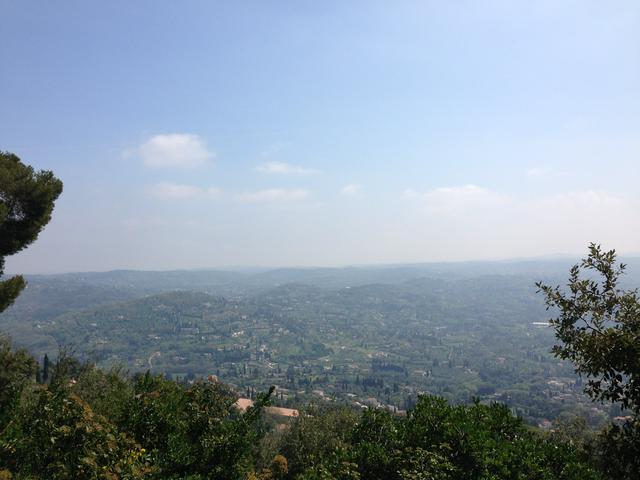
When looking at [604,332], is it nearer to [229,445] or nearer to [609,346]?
[609,346]

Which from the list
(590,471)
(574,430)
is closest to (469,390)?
(574,430)

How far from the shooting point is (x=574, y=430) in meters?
31.6

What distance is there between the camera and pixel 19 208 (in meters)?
18.5

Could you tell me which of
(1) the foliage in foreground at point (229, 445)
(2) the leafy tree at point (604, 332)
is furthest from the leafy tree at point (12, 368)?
(2) the leafy tree at point (604, 332)

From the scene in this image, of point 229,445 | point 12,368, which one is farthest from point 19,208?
point 229,445

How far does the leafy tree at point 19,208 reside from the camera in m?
18.0

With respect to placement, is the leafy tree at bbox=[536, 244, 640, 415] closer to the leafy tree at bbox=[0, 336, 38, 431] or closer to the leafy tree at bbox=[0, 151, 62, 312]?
the leafy tree at bbox=[0, 151, 62, 312]

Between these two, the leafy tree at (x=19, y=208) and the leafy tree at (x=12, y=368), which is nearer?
the leafy tree at (x=19, y=208)

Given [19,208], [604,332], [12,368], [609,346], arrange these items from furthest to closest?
[12,368] → [19,208] → [604,332] → [609,346]

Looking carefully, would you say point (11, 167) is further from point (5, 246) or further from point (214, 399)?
point (214, 399)

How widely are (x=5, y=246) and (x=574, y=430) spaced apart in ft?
132

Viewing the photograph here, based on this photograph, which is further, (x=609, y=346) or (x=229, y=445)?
(x=229, y=445)

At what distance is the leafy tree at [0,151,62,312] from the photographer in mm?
17953

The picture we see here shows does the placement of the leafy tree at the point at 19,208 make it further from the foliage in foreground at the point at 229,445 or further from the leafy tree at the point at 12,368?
the foliage in foreground at the point at 229,445
